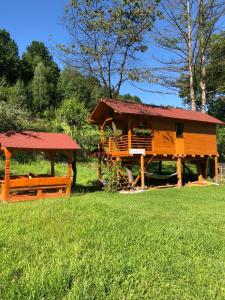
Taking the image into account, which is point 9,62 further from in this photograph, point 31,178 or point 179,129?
point 31,178

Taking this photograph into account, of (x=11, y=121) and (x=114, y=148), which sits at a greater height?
(x=11, y=121)

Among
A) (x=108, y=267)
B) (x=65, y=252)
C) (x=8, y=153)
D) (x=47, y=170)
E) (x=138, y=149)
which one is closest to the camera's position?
(x=108, y=267)

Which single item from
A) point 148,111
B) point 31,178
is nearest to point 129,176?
point 148,111

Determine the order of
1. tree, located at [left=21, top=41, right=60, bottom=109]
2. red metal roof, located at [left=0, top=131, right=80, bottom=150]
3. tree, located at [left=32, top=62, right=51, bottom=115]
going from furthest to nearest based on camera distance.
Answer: tree, located at [left=21, top=41, right=60, bottom=109] → tree, located at [left=32, top=62, right=51, bottom=115] → red metal roof, located at [left=0, top=131, right=80, bottom=150]

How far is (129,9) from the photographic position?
24.8 meters

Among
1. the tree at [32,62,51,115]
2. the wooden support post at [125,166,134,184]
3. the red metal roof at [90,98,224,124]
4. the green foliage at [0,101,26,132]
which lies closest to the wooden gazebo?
the red metal roof at [90,98,224,124]

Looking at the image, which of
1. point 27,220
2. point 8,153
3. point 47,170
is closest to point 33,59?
point 47,170

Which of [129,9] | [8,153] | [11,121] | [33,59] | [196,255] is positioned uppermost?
[33,59]

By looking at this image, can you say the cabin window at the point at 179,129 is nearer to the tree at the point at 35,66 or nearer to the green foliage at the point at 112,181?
the green foliage at the point at 112,181

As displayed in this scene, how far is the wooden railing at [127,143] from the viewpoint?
76.0ft

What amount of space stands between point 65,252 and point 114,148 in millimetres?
17344

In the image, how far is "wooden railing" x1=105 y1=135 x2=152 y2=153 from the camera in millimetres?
23156

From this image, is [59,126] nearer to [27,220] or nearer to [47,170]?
[47,170]

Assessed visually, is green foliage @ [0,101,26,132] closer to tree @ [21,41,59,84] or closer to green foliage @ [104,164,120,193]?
green foliage @ [104,164,120,193]
